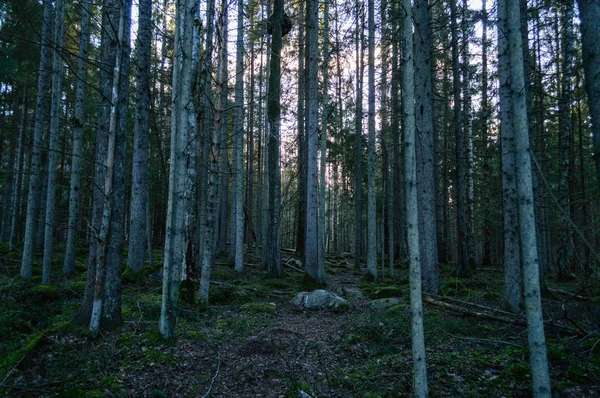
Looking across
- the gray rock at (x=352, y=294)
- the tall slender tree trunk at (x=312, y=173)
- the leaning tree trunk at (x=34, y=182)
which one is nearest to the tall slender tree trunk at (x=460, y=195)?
the gray rock at (x=352, y=294)

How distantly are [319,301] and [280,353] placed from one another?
3.68 metres

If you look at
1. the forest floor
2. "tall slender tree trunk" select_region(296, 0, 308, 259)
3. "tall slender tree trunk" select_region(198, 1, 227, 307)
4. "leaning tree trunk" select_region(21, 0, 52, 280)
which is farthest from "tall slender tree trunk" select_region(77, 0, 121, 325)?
"tall slender tree trunk" select_region(296, 0, 308, 259)

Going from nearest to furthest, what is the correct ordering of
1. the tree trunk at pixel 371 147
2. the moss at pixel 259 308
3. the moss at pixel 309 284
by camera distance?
1. the moss at pixel 259 308
2. the moss at pixel 309 284
3. the tree trunk at pixel 371 147

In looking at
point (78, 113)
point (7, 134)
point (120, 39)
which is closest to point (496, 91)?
point (120, 39)

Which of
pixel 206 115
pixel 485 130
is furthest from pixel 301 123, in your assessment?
pixel 485 130

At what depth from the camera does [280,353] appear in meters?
5.83

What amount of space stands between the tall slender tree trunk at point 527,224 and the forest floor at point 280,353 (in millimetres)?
1029

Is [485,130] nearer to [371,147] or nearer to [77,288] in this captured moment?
[371,147]

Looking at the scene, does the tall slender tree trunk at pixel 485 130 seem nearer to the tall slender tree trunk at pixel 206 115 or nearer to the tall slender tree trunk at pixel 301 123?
the tall slender tree trunk at pixel 301 123

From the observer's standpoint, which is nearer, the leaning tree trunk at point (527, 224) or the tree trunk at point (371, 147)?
the leaning tree trunk at point (527, 224)

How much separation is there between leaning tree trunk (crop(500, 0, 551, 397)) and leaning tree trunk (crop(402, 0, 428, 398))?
3.74ft

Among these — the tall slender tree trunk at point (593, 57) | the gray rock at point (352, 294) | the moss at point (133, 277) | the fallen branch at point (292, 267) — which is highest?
the tall slender tree trunk at point (593, 57)

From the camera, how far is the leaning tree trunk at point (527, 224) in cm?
357

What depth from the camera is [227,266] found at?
52.5 ft
